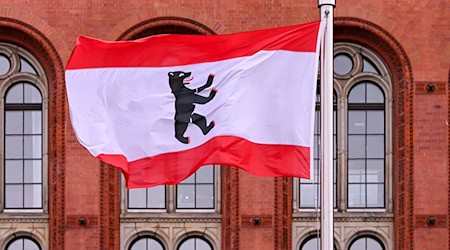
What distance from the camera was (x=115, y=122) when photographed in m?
10.2

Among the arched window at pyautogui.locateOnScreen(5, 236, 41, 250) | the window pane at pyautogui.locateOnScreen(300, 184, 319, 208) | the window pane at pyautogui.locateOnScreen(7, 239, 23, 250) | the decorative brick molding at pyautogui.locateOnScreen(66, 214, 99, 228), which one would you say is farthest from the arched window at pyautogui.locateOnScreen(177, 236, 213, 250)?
the window pane at pyautogui.locateOnScreen(7, 239, 23, 250)

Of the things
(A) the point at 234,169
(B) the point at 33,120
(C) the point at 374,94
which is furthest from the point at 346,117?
(B) the point at 33,120

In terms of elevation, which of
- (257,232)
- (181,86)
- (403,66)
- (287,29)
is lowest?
(257,232)

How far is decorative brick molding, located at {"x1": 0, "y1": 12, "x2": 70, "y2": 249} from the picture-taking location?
1689 centimetres

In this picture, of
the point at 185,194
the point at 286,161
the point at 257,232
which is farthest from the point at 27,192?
the point at 286,161

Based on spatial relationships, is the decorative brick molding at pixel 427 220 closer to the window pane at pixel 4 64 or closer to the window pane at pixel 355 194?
the window pane at pixel 355 194

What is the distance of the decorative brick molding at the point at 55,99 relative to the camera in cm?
1689

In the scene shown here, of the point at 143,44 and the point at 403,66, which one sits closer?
the point at 143,44

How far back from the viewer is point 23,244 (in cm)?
1733

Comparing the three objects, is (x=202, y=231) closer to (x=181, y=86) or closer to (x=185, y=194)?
(x=185, y=194)

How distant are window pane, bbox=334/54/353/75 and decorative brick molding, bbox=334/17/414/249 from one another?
0.57m

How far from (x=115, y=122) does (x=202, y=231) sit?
24.3 feet

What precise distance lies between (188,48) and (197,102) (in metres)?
0.67

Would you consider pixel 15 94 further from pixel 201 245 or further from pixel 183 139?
pixel 183 139
